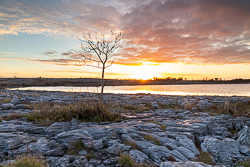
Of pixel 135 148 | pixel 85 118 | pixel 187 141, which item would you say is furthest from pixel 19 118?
pixel 187 141

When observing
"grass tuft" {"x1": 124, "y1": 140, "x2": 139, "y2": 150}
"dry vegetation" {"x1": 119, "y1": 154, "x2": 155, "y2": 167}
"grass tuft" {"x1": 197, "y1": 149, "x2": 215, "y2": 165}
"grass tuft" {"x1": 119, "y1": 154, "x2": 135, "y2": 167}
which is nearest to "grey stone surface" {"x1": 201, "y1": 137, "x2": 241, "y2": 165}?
"grass tuft" {"x1": 197, "y1": 149, "x2": 215, "y2": 165}

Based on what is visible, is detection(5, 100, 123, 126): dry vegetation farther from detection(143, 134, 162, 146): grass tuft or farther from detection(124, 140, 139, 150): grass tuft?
detection(124, 140, 139, 150): grass tuft

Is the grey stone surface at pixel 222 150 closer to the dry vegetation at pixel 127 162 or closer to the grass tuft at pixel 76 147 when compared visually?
the dry vegetation at pixel 127 162

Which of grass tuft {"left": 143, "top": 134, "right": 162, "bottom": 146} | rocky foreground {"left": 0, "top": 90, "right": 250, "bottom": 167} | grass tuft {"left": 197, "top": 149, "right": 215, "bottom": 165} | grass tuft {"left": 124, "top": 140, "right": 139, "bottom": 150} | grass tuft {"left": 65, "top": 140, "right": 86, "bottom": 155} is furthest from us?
grass tuft {"left": 143, "top": 134, "right": 162, "bottom": 146}

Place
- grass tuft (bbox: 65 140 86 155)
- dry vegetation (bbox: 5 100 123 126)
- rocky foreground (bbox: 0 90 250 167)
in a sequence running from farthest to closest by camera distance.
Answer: dry vegetation (bbox: 5 100 123 126) < grass tuft (bbox: 65 140 86 155) < rocky foreground (bbox: 0 90 250 167)

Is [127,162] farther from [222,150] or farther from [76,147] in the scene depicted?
[222,150]

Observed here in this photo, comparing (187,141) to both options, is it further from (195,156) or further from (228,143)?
(228,143)

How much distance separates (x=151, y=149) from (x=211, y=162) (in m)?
2.31

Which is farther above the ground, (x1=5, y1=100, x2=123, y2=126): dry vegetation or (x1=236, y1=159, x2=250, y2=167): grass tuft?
(x1=5, y1=100, x2=123, y2=126): dry vegetation

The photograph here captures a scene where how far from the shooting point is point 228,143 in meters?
6.99

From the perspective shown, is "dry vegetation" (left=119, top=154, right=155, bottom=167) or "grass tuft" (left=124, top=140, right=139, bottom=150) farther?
"grass tuft" (left=124, top=140, right=139, bottom=150)

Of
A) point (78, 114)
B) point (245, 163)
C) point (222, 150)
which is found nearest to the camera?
point (245, 163)

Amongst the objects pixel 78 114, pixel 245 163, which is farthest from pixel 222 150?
pixel 78 114

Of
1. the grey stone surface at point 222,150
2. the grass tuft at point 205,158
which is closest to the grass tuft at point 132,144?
the grass tuft at point 205,158
